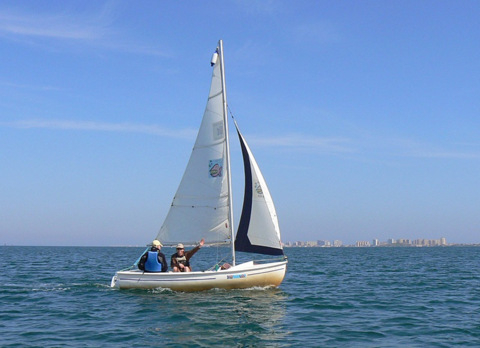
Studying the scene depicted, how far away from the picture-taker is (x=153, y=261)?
72.6ft

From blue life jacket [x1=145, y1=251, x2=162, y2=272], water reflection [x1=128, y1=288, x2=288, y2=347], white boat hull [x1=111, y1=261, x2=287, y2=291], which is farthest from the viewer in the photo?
blue life jacket [x1=145, y1=251, x2=162, y2=272]

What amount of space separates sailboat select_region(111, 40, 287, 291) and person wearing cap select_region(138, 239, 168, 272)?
42 centimetres

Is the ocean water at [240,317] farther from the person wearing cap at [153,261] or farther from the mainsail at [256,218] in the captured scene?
the mainsail at [256,218]

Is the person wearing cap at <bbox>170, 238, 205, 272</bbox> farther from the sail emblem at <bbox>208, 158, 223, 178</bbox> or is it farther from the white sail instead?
the sail emblem at <bbox>208, 158, 223, 178</bbox>

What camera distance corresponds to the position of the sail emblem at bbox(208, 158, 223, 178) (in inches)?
908

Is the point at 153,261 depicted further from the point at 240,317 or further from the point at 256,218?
the point at 240,317

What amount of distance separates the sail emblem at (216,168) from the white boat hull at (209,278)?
4.18 meters

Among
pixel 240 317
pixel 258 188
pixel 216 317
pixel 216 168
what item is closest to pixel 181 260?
pixel 216 168

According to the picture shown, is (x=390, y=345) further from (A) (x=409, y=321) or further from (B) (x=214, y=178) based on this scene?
(B) (x=214, y=178)

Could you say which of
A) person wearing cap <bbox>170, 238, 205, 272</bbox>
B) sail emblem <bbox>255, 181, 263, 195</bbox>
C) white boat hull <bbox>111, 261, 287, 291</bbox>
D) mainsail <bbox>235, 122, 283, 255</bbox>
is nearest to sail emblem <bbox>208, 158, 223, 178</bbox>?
mainsail <bbox>235, 122, 283, 255</bbox>

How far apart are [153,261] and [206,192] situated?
12.4 ft

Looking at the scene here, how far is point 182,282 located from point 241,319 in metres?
5.83

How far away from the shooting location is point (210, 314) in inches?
667

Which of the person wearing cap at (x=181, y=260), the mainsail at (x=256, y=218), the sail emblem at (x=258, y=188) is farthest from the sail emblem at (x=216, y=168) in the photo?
the person wearing cap at (x=181, y=260)
